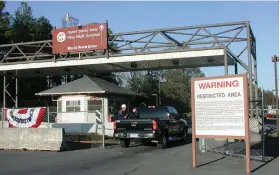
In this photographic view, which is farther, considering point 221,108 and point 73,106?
point 73,106

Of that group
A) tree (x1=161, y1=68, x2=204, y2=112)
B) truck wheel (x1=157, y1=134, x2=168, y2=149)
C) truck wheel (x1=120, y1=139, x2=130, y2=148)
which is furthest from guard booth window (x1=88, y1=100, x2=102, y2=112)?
tree (x1=161, y1=68, x2=204, y2=112)

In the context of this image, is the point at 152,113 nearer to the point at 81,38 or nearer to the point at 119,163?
the point at 119,163

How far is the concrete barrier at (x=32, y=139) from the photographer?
15.9m

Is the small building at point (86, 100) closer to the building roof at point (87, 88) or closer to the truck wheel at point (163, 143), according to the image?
the building roof at point (87, 88)

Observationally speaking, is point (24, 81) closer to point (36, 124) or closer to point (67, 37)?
point (67, 37)

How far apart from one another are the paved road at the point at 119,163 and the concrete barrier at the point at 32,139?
74 cm

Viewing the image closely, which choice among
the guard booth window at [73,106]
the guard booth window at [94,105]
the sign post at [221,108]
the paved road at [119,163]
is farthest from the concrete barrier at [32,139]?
the guard booth window at [73,106]

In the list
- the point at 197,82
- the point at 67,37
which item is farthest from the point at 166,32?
the point at 197,82

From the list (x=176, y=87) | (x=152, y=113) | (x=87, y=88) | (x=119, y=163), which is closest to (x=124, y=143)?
(x=152, y=113)

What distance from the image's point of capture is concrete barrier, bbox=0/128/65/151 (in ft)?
52.2

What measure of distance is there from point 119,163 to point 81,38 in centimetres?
1233

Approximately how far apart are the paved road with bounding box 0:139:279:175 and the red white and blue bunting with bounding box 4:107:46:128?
166 cm

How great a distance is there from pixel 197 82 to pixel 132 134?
6.09m

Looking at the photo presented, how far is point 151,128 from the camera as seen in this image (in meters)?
16.1
